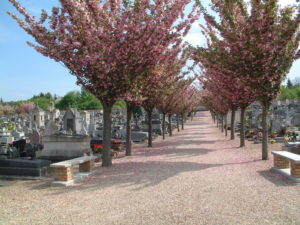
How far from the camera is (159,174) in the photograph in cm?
926

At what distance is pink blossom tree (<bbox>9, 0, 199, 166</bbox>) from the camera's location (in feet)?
30.5

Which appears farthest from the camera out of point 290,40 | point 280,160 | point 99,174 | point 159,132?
point 159,132

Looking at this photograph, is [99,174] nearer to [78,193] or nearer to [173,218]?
[78,193]

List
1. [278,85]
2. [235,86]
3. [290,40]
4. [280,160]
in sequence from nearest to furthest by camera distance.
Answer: [280,160] < [290,40] < [278,85] < [235,86]

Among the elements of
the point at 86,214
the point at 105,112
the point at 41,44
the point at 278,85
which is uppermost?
the point at 41,44

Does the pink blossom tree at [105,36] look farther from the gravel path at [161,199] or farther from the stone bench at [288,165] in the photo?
the stone bench at [288,165]

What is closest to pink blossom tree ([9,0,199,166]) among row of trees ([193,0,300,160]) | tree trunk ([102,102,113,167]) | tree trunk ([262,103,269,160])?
tree trunk ([102,102,113,167])

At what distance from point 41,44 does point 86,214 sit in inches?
229

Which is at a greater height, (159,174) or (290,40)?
(290,40)

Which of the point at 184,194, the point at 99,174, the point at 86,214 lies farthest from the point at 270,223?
the point at 99,174

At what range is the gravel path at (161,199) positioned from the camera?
5.45 meters

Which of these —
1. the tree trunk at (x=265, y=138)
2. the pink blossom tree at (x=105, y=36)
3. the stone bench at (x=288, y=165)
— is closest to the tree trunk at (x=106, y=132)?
the pink blossom tree at (x=105, y=36)

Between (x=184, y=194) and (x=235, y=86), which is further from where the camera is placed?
(x=235, y=86)

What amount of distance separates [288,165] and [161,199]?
4576 millimetres
